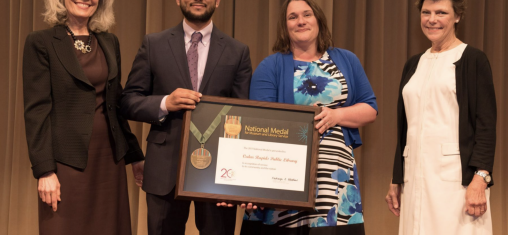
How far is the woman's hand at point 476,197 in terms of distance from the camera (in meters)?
2.02

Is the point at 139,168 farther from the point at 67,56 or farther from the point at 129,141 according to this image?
the point at 67,56

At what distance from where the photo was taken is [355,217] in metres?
2.15

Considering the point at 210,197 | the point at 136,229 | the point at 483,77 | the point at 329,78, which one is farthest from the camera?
the point at 136,229

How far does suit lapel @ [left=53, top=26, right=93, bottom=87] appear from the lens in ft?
6.59

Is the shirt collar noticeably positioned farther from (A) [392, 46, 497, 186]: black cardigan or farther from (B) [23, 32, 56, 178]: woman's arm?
(A) [392, 46, 497, 186]: black cardigan

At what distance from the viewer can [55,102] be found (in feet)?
6.60

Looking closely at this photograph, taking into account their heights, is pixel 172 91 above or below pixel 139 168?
above

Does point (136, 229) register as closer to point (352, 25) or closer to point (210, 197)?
point (210, 197)

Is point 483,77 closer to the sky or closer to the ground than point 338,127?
closer to the sky

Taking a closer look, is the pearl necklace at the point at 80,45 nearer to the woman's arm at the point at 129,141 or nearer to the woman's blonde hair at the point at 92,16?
the woman's blonde hair at the point at 92,16

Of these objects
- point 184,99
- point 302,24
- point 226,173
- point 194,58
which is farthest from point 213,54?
point 226,173

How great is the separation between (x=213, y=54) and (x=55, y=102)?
2.35 ft

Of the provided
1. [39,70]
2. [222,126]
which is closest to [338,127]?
[222,126]

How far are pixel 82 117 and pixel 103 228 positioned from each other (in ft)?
1.64
